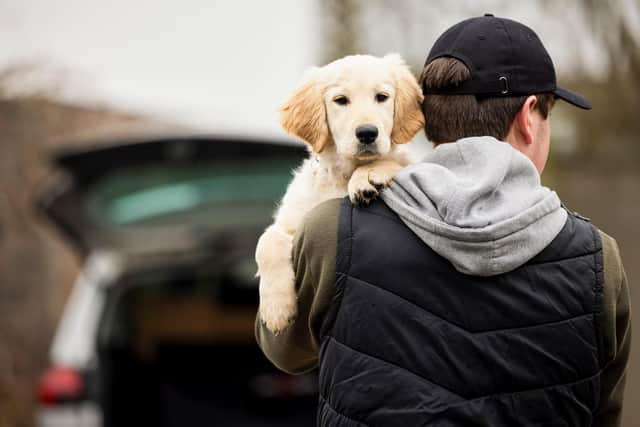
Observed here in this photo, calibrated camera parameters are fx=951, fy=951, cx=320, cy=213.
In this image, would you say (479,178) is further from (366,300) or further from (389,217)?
(366,300)

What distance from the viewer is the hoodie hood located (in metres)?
1.97

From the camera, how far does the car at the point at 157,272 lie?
16.2 ft

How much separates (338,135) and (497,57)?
429 millimetres

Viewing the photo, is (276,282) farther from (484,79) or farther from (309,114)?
(484,79)

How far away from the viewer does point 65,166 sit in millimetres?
5074

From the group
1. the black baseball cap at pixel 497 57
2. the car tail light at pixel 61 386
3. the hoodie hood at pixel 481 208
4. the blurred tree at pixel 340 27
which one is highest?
the black baseball cap at pixel 497 57

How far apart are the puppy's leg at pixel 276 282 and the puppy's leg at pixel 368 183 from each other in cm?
26

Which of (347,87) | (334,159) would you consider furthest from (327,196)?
(347,87)

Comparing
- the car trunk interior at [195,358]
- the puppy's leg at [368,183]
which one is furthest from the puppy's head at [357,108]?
the car trunk interior at [195,358]

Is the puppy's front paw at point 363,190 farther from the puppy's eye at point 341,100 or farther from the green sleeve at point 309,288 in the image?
the puppy's eye at point 341,100

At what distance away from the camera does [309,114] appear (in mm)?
2363

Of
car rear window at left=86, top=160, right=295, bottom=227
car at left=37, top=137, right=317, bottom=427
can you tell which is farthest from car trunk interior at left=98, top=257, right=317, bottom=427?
car rear window at left=86, top=160, right=295, bottom=227

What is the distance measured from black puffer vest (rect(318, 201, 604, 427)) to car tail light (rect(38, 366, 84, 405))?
2963 mm

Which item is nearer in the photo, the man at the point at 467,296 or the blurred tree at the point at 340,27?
the man at the point at 467,296
